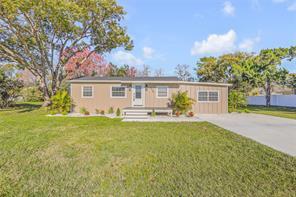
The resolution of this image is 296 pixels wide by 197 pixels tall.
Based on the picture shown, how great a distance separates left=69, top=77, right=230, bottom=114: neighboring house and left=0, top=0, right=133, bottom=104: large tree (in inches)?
191

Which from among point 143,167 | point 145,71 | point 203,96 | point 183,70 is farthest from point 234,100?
point 145,71

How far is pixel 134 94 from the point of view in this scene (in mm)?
15328

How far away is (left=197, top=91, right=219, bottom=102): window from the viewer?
50.2ft

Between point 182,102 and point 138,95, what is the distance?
3.47m

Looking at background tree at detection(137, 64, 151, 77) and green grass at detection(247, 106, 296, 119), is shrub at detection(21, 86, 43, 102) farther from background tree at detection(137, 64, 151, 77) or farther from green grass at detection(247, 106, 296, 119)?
green grass at detection(247, 106, 296, 119)

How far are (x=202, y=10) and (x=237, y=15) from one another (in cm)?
357

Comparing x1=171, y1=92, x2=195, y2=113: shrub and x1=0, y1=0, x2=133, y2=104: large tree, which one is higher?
x1=0, y1=0, x2=133, y2=104: large tree

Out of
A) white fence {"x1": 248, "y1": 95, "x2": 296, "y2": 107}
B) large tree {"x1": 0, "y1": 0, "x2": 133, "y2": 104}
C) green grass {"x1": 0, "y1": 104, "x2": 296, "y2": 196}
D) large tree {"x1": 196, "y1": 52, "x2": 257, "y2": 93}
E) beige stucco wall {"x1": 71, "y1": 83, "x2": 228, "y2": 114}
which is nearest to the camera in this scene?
green grass {"x1": 0, "y1": 104, "x2": 296, "y2": 196}

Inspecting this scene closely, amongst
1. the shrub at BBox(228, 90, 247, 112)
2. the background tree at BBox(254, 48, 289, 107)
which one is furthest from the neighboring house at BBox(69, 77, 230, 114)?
the background tree at BBox(254, 48, 289, 107)

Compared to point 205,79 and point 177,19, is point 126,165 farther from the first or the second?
point 205,79

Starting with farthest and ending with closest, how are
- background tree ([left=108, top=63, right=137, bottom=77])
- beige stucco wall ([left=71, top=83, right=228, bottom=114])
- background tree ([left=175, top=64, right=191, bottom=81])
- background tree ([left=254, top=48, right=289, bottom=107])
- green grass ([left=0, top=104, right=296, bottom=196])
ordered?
background tree ([left=175, top=64, right=191, bottom=81]), background tree ([left=108, top=63, right=137, bottom=77]), background tree ([left=254, top=48, right=289, bottom=107]), beige stucco wall ([left=71, top=83, right=228, bottom=114]), green grass ([left=0, top=104, right=296, bottom=196])

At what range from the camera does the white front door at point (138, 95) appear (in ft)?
50.0

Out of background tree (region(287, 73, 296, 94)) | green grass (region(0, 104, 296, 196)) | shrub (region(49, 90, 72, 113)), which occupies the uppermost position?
background tree (region(287, 73, 296, 94))

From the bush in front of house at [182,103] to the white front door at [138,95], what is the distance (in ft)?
8.15
